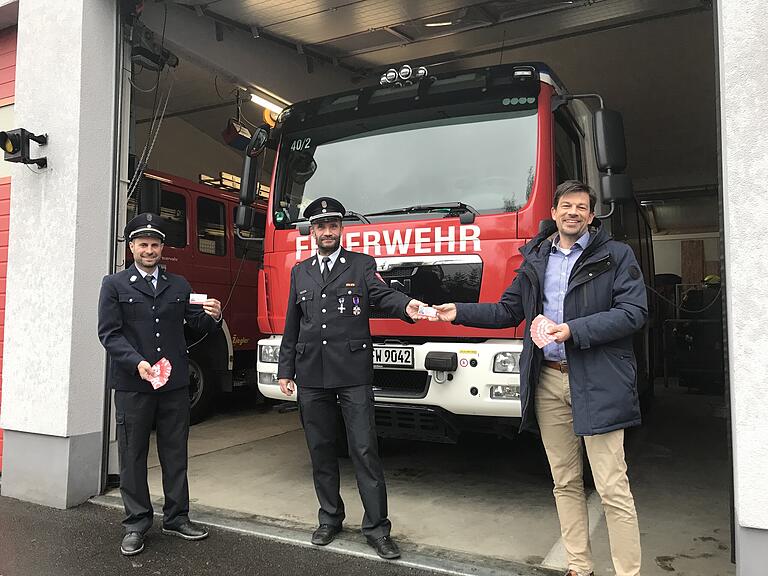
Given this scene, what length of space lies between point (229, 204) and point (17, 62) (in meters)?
3.18

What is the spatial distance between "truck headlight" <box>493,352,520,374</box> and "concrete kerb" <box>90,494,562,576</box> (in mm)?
1015

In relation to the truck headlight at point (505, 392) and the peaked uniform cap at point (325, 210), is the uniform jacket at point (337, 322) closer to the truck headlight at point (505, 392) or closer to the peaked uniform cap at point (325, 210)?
the peaked uniform cap at point (325, 210)

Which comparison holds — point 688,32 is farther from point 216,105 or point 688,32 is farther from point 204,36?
point 216,105

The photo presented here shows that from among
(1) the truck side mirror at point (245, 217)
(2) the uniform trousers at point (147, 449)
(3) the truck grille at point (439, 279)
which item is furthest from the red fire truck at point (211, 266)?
(2) the uniform trousers at point (147, 449)

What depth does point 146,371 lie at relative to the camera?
342 cm

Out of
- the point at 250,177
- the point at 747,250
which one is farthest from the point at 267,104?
the point at 747,250

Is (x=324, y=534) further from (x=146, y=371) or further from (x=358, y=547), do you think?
(x=146, y=371)

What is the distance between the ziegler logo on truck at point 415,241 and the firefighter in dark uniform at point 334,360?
477mm

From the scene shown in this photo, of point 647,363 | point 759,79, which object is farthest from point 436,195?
point 647,363

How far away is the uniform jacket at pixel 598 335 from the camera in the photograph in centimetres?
264

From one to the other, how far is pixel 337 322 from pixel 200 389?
13.8 feet

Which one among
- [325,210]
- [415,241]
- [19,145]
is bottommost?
[415,241]

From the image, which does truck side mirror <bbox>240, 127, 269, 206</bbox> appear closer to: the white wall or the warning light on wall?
the warning light on wall

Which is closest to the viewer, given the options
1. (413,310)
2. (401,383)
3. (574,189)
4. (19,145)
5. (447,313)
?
(574,189)
